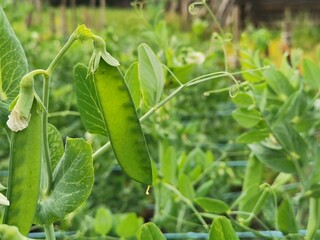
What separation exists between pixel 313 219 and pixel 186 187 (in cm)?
23

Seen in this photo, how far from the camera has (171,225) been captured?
3.01 ft

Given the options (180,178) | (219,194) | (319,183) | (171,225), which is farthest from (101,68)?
(219,194)

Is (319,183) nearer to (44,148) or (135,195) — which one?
(44,148)

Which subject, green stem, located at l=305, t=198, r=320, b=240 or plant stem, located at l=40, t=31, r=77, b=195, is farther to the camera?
green stem, located at l=305, t=198, r=320, b=240

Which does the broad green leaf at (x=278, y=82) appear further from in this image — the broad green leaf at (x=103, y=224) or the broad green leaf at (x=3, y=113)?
the broad green leaf at (x=3, y=113)

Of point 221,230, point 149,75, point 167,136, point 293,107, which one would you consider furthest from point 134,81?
point 167,136

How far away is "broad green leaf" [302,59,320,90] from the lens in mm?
740

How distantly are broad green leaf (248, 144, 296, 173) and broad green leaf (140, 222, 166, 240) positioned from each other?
0.76ft

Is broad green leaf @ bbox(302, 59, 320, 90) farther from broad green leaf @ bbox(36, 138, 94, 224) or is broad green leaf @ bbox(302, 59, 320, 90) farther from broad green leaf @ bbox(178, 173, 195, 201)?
broad green leaf @ bbox(36, 138, 94, 224)

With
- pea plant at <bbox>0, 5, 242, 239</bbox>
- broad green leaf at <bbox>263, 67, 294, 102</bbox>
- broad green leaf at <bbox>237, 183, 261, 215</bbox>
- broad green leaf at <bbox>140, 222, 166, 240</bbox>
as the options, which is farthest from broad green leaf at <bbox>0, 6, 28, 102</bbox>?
broad green leaf at <bbox>263, 67, 294, 102</bbox>

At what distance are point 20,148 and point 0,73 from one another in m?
0.07

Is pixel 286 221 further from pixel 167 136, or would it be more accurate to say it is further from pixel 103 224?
pixel 167 136

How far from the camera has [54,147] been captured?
419mm

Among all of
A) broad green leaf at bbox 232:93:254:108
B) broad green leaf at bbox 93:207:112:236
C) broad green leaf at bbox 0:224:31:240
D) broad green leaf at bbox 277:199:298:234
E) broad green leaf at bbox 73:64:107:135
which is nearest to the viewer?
broad green leaf at bbox 0:224:31:240
